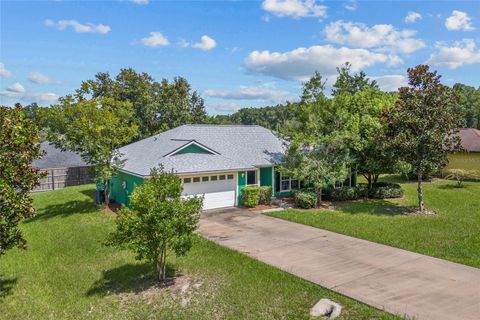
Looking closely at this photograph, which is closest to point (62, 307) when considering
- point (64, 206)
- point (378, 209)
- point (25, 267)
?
point (25, 267)

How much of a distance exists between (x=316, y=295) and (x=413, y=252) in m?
5.28

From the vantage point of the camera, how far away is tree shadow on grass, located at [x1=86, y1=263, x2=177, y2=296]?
33.8ft

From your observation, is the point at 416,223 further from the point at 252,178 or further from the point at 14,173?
the point at 14,173

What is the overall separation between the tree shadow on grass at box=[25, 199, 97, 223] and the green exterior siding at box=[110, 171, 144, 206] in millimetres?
1471

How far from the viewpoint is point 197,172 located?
19297mm

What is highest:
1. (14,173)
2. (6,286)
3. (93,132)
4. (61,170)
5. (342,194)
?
(93,132)

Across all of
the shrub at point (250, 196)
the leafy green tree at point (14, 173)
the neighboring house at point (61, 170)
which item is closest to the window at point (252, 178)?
the shrub at point (250, 196)

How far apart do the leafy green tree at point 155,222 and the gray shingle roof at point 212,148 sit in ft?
25.9

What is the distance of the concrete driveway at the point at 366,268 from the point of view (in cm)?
868

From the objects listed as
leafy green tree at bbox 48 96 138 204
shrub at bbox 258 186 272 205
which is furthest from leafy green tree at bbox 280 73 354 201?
leafy green tree at bbox 48 96 138 204

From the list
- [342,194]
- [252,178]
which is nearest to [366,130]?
[342,194]

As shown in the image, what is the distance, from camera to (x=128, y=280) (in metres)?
10.9

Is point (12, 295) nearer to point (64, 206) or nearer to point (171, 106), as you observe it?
point (64, 206)

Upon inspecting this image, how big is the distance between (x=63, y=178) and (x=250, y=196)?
68.2 ft
